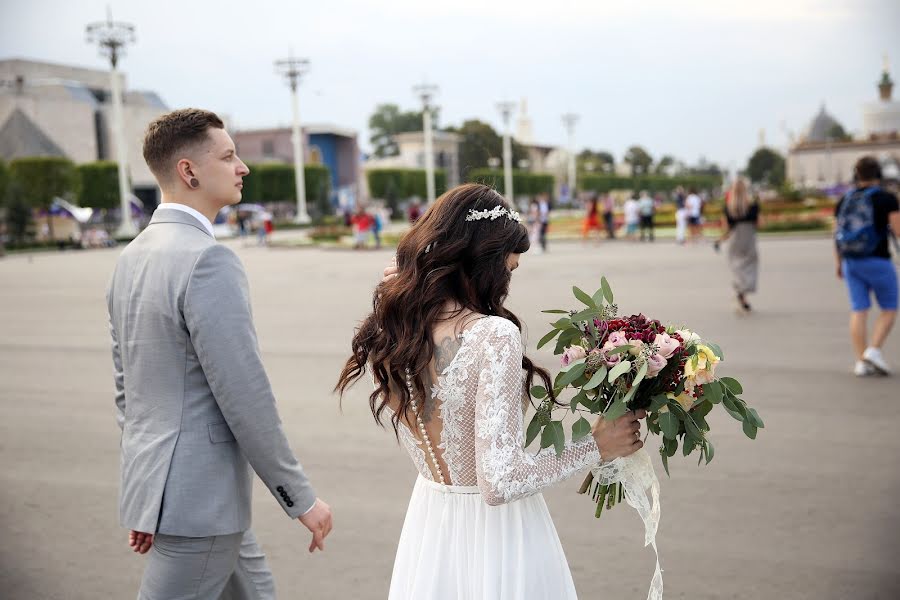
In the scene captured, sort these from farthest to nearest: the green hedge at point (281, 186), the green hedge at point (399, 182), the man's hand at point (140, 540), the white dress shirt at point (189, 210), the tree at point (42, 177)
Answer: the green hedge at point (399, 182) < the green hedge at point (281, 186) < the tree at point (42, 177) < the white dress shirt at point (189, 210) < the man's hand at point (140, 540)

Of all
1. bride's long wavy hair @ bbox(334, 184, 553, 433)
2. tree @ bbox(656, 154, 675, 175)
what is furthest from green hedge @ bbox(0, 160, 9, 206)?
tree @ bbox(656, 154, 675, 175)

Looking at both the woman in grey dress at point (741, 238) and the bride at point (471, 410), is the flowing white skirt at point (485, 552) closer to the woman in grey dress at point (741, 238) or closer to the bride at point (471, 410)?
the bride at point (471, 410)

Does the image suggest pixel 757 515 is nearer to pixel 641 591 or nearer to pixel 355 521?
pixel 641 591

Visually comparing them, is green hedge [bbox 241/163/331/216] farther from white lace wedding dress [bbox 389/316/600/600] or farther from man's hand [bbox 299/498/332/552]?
white lace wedding dress [bbox 389/316/600/600]

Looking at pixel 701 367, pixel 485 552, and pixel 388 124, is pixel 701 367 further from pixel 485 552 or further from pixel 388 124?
pixel 388 124

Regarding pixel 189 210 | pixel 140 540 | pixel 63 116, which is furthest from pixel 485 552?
pixel 63 116

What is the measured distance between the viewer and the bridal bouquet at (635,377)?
2.27m

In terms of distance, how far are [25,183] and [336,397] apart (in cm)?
4562

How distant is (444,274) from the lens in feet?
7.45

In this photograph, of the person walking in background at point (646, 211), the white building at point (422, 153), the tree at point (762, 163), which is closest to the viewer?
the person walking in background at point (646, 211)

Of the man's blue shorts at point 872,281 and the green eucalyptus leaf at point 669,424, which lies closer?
the green eucalyptus leaf at point 669,424

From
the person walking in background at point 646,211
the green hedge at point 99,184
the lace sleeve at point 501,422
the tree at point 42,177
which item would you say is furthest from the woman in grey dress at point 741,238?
the green hedge at point 99,184

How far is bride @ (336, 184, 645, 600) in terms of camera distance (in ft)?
7.10

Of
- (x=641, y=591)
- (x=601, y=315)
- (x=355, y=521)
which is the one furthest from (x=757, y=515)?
(x=601, y=315)
